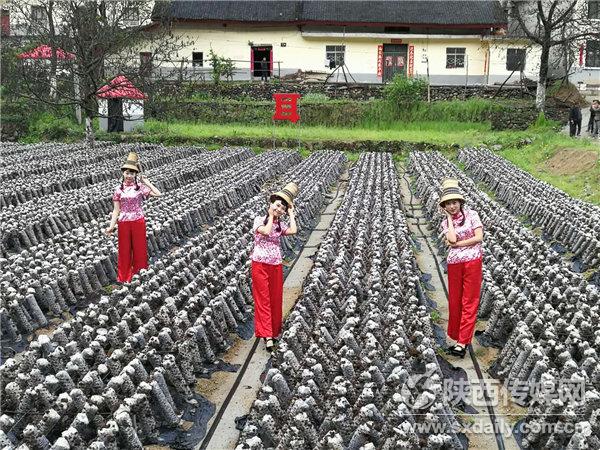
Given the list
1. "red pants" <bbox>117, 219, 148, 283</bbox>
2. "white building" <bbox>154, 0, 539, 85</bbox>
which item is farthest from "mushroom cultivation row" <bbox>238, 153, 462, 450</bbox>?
"white building" <bbox>154, 0, 539, 85</bbox>

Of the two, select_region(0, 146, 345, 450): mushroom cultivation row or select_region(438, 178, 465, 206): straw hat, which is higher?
select_region(438, 178, 465, 206): straw hat

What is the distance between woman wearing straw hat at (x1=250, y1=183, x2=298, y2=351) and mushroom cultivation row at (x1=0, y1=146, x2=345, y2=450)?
493 millimetres

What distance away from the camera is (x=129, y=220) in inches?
307

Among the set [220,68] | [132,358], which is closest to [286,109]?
[220,68]

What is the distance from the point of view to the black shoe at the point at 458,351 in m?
6.12

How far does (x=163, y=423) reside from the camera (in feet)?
16.3

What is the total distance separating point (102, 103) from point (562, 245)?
2055cm

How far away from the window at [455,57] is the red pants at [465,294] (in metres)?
28.0

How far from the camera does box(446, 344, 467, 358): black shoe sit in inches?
241

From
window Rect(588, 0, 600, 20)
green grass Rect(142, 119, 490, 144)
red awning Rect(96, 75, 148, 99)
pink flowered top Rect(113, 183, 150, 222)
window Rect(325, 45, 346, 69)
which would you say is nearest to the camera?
pink flowered top Rect(113, 183, 150, 222)

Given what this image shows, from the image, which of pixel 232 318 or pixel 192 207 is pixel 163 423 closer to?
pixel 232 318

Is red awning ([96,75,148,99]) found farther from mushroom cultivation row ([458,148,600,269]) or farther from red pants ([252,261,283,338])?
red pants ([252,261,283,338])

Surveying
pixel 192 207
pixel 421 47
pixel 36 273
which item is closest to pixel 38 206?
pixel 192 207

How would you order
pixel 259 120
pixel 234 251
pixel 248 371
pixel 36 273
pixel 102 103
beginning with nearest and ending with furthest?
pixel 248 371, pixel 36 273, pixel 234 251, pixel 102 103, pixel 259 120
